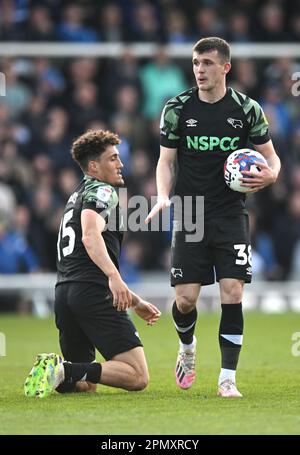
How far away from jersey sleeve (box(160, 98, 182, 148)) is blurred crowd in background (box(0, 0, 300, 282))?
310 inches

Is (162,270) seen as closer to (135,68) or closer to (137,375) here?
(135,68)

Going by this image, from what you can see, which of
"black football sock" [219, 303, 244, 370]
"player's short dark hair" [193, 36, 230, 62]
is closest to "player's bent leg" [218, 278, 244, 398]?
"black football sock" [219, 303, 244, 370]

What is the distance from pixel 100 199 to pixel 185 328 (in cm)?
130

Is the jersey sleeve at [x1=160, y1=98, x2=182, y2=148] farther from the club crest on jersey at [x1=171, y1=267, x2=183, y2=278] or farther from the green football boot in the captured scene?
the green football boot

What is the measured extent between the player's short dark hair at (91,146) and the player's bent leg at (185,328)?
45.3 inches

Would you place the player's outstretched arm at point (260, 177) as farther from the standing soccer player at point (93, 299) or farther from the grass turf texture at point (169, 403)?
the grass turf texture at point (169, 403)

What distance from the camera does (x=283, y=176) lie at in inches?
702

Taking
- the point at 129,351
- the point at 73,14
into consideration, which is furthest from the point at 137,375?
the point at 73,14

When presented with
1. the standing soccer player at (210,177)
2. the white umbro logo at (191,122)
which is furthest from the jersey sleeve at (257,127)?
the white umbro logo at (191,122)

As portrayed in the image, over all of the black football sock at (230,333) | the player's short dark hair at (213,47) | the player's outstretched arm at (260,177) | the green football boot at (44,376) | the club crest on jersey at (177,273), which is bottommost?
the green football boot at (44,376)

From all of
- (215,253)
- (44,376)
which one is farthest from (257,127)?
(44,376)

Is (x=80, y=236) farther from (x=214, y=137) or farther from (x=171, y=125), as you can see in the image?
(x=214, y=137)

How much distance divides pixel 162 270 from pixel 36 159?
99.6 inches

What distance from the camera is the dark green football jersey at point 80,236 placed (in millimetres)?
7961
